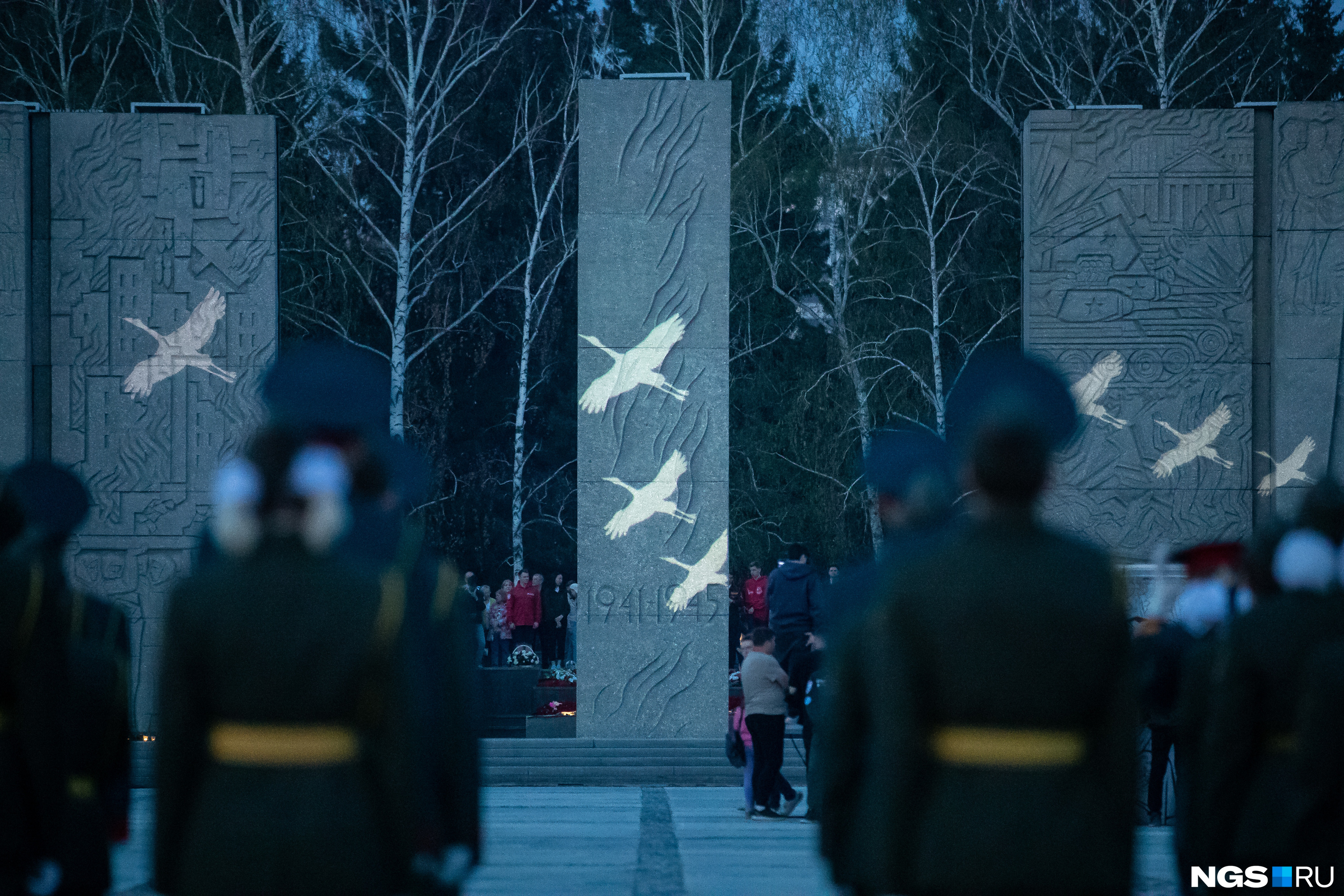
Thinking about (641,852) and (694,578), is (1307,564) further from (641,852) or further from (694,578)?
(694,578)

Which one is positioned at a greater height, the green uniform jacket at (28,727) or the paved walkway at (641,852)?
the green uniform jacket at (28,727)

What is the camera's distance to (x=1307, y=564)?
15.0 ft

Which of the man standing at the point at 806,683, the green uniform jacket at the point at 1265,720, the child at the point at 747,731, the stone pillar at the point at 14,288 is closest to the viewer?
the green uniform jacket at the point at 1265,720

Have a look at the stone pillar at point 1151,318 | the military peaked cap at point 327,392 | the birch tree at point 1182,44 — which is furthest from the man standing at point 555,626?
the military peaked cap at point 327,392

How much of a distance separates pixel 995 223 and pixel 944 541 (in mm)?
27753

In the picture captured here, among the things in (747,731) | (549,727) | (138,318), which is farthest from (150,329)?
(747,731)

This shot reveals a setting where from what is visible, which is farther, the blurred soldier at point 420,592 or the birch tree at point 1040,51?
the birch tree at point 1040,51

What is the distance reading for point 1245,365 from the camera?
675 inches

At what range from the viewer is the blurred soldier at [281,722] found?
297 centimetres

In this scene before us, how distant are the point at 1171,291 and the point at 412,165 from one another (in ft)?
39.5

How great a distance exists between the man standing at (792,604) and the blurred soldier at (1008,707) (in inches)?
361

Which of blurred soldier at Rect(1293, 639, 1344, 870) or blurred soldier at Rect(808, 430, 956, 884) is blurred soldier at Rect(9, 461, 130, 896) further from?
blurred soldier at Rect(1293, 639, 1344, 870)

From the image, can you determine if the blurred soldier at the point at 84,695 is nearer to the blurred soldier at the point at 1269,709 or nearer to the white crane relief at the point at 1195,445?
the blurred soldier at the point at 1269,709

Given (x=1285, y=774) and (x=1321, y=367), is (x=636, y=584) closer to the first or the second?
(x=1321, y=367)
